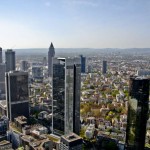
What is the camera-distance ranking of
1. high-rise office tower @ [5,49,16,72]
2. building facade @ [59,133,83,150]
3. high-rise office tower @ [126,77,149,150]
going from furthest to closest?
high-rise office tower @ [5,49,16,72]
high-rise office tower @ [126,77,149,150]
building facade @ [59,133,83,150]

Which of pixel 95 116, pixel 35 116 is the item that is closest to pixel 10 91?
pixel 35 116

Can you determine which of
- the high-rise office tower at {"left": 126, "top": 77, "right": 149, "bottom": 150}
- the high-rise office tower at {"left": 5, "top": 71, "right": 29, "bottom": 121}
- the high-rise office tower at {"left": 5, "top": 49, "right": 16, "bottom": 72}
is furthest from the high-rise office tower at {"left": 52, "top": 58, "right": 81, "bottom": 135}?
the high-rise office tower at {"left": 5, "top": 49, "right": 16, "bottom": 72}

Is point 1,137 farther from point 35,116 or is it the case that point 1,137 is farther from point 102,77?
point 102,77

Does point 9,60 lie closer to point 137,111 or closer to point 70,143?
point 70,143

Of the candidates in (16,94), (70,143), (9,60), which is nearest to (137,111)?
(70,143)

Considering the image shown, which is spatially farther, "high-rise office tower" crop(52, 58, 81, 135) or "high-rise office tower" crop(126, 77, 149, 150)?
"high-rise office tower" crop(52, 58, 81, 135)

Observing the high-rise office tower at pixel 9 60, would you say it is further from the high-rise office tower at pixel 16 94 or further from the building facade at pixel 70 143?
the building facade at pixel 70 143

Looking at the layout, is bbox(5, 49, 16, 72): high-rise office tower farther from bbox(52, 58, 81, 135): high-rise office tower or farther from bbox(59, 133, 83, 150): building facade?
bbox(59, 133, 83, 150): building facade
